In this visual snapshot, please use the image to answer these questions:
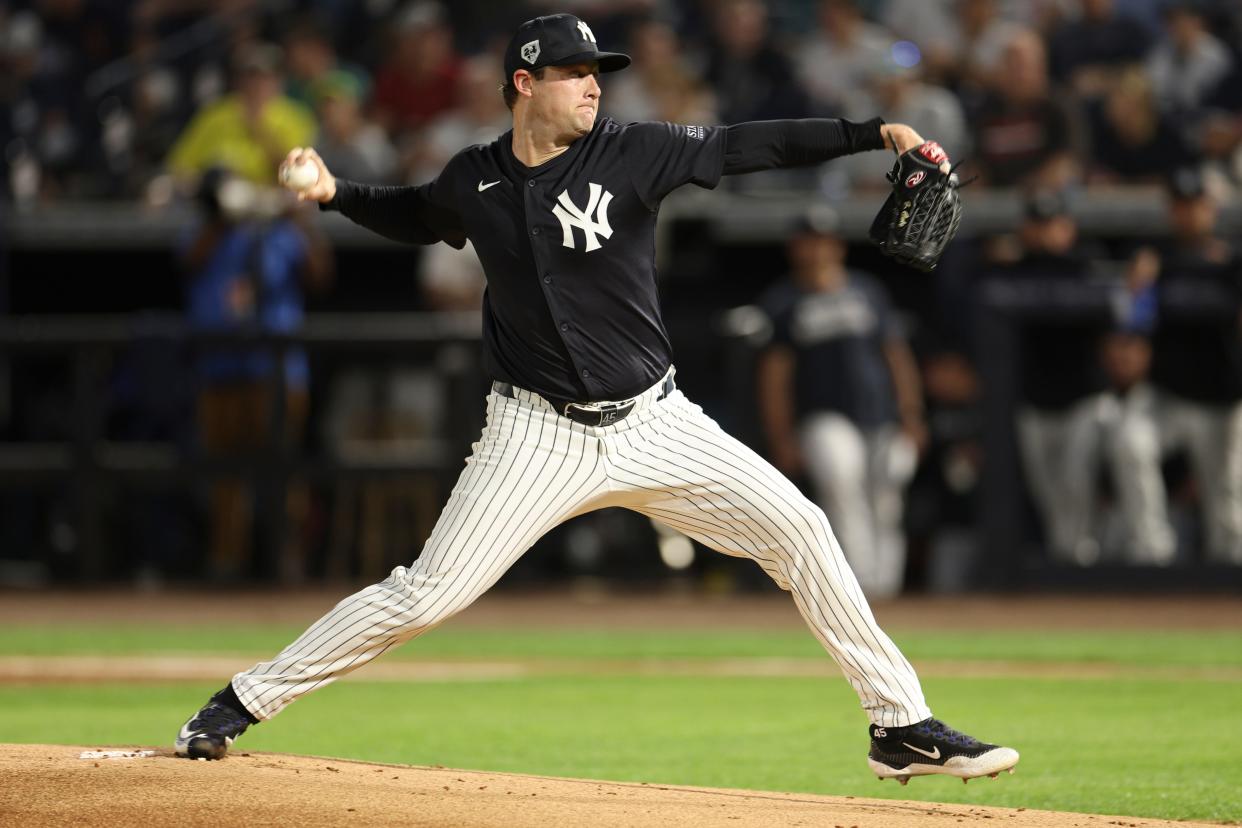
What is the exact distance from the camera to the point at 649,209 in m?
4.52

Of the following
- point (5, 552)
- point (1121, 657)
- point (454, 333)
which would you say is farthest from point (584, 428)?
point (5, 552)

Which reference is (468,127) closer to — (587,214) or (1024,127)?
(1024,127)

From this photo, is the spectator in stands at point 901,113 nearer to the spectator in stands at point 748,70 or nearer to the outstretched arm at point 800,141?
the spectator in stands at point 748,70

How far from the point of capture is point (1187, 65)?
490 inches

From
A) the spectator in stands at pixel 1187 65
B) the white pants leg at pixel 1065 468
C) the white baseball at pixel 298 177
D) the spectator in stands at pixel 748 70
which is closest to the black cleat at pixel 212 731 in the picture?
the white baseball at pixel 298 177

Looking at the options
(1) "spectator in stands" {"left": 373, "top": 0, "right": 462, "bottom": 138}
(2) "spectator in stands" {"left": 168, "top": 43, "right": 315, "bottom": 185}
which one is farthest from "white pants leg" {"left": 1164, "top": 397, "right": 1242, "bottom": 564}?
(2) "spectator in stands" {"left": 168, "top": 43, "right": 315, "bottom": 185}

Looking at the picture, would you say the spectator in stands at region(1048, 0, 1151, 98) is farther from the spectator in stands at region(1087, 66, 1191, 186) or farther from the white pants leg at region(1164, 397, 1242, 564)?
the white pants leg at region(1164, 397, 1242, 564)

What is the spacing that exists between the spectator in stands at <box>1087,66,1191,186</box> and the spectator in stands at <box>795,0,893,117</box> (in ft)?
4.93

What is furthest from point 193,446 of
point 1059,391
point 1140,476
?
point 1140,476

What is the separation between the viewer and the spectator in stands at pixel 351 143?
1195 cm

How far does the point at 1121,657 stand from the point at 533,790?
4.91 meters

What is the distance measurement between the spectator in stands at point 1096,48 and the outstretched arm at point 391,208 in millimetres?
8234

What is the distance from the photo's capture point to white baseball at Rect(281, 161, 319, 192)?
4.66 metres

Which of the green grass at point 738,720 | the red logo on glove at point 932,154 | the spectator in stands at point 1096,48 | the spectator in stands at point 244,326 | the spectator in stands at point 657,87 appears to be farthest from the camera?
the spectator in stands at point 1096,48
